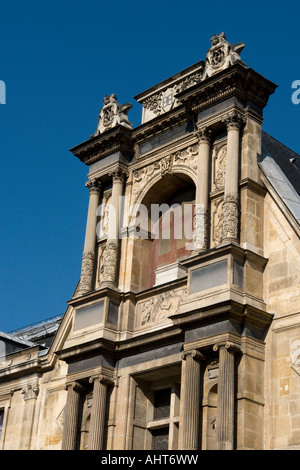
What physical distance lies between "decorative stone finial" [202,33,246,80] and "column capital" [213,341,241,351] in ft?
26.6

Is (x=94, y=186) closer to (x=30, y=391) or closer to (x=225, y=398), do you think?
(x=30, y=391)

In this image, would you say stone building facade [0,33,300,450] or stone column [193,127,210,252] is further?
stone column [193,127,210,252]

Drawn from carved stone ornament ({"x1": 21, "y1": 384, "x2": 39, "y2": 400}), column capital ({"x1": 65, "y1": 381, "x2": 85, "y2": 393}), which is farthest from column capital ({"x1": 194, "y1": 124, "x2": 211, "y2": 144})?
carved stone ornament ({"x1": 21, "y1": 384, "x2": 39, "y2": 400})

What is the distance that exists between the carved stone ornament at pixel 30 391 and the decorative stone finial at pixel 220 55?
37.4 ft

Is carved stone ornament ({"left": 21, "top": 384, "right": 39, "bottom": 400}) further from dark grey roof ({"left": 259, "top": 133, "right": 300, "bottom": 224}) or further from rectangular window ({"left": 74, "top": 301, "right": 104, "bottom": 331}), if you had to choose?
dark grey roof ({"left": 259, "top": 133, "right": 300, "bottom": 224})

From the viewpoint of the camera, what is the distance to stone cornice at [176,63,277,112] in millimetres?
24016

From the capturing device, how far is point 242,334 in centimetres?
2125

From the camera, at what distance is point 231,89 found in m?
24.1

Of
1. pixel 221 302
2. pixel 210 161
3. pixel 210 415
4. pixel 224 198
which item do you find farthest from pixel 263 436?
pixel 210 161

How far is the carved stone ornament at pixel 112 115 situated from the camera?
91.0 ft

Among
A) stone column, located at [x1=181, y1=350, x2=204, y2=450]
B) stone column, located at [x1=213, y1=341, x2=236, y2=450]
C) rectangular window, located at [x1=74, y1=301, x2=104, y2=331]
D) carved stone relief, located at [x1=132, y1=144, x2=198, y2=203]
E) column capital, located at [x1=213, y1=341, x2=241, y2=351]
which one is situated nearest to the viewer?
stone column, located at [x1=213, y1=341, x2=236, y2=450]

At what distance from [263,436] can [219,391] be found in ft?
4.78

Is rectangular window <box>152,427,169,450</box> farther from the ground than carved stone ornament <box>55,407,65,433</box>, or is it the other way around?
carved stone ornament <box>55,407,65,433</box>

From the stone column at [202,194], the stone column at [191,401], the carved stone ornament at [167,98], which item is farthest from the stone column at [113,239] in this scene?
the stone column at [191,401]
